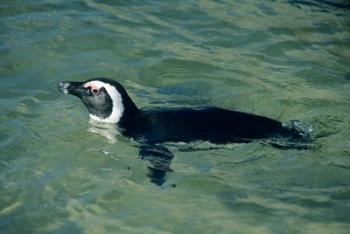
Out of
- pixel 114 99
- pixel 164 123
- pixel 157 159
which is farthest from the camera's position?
pixel 114 99

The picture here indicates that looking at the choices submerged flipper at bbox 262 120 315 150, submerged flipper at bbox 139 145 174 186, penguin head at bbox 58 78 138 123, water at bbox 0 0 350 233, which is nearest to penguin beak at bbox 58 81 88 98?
penguin head at bbox 58 78 138 123

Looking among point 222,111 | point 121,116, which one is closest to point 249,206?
point 222,111

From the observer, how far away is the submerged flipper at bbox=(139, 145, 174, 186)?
17.3 ft

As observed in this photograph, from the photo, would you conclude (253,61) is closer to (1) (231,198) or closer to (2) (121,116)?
(2) (121,116)

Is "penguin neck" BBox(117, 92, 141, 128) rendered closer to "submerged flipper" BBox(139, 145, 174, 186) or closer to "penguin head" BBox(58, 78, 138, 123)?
"penguin head" BBox(58, 78, 138, 123)

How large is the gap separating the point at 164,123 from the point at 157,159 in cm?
46

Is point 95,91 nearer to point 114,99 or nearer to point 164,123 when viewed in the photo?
point 114,99

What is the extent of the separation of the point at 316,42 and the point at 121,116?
373cm

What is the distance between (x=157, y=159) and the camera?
5461 mm

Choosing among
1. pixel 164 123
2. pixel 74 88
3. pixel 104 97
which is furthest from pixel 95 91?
pixel 164 123

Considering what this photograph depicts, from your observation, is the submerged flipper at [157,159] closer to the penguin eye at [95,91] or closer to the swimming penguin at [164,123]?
the swimming penguin at [164,123]

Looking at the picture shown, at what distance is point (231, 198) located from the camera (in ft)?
16.6

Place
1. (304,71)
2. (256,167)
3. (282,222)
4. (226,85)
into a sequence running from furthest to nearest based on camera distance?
1. (304,71)
2. (226,85)
3. (256,167)
4. (282,222)

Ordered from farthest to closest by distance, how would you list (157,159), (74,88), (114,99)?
1. (74,88)
2. (114,99)
3. (157,159)
